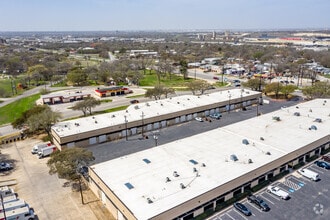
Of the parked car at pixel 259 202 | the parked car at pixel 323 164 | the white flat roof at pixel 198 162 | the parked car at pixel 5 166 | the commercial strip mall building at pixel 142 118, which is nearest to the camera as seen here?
the white flat roof at pixel 198 162

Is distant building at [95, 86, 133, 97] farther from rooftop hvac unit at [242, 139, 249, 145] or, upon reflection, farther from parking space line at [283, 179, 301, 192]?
parking space line at [283, 179, 301, 192]

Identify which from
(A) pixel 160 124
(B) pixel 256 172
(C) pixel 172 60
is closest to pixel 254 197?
(B) pixel 256 172

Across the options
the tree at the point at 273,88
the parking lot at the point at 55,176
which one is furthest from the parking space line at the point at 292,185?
the tree at the point at 273,88

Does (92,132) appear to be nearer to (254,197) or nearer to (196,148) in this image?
(196,148)

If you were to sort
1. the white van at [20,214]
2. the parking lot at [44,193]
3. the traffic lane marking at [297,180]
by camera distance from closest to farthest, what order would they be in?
the white van at [20,214] → the parking lot at [44,193] → the traffic lane marking at [297,180]

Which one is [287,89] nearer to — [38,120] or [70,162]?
[38,120]

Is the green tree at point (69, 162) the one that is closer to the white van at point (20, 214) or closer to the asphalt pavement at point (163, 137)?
the white van at point (20, 214)
